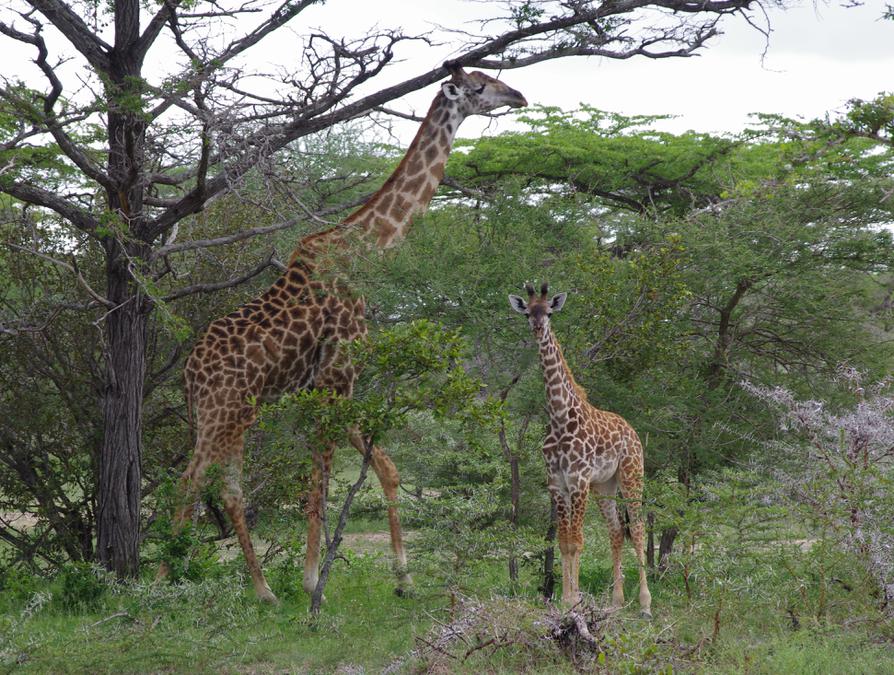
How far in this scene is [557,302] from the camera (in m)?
8.83

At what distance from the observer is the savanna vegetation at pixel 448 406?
24.5 feet

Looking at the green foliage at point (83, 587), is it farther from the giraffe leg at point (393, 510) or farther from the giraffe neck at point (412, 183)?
the giraffe neck at point (412, 183)

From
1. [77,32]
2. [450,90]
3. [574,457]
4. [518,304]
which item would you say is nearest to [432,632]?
[574,457]

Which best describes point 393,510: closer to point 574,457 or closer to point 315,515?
point 315,515

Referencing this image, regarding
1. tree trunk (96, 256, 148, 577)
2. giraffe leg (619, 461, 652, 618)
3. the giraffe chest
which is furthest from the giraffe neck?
giraffe leg (619, 461, 652, 618)

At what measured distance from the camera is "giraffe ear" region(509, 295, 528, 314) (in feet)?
29.0

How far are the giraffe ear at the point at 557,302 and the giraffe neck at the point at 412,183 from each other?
5.46 feet

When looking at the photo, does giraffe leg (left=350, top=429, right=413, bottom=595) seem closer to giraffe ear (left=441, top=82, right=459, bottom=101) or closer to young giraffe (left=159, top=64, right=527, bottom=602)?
young giraffe (left=159, top=64, right=527, bottom=602)

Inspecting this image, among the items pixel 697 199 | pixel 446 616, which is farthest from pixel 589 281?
pixel 697 199

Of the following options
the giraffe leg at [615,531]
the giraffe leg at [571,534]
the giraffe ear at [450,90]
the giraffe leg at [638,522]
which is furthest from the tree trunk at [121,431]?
the giraffe leg at [638,522]

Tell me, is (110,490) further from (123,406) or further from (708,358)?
(708,358)

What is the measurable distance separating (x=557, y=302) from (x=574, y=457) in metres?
1.34

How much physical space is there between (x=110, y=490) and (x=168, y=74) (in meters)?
3.71

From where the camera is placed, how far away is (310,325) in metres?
9.05
